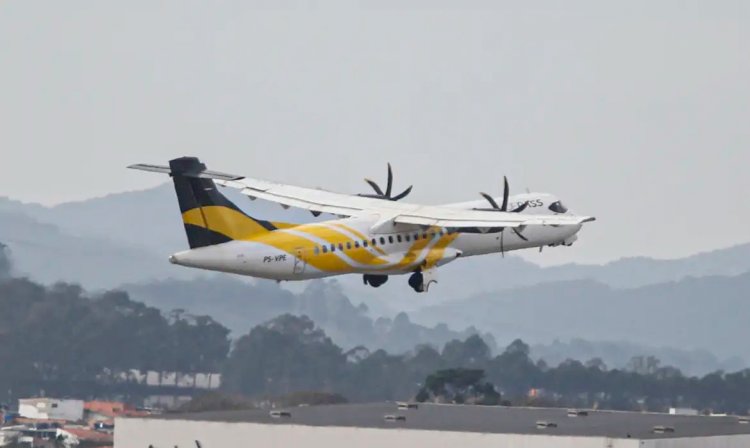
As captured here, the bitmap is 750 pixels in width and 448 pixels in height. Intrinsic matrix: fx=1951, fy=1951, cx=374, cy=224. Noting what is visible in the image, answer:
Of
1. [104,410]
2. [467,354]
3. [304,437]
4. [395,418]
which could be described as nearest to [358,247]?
[395,418]

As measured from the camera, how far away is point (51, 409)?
11125 centimetres

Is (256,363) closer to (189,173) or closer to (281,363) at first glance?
(281,363)

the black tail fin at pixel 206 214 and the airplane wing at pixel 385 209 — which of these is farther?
the airplane wing at pixel 385 209

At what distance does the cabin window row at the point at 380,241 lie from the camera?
73.9 metres

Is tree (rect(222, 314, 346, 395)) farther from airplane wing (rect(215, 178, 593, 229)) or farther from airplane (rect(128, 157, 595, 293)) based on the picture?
airplane (rect(128, 157, 595, 293))

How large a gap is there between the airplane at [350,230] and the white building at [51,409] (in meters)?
31.4

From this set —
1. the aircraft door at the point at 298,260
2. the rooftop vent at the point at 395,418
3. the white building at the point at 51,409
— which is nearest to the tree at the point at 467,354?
the white building at the point at 51,409

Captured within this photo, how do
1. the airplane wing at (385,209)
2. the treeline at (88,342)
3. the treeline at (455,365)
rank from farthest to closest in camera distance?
the treeline at (88,342)
the treeline at (455,365)
the airplane wing at (385,209)

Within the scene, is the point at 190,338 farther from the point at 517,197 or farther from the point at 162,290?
the point at 517,197

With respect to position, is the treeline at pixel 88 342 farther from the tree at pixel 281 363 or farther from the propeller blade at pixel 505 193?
the propeller blade at pixel 505 193

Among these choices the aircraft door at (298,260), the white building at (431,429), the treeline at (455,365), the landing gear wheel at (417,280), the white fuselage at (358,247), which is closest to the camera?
the white building at (431,429)

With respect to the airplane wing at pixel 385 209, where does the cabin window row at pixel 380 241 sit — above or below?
below

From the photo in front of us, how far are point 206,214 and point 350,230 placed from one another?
6154mm

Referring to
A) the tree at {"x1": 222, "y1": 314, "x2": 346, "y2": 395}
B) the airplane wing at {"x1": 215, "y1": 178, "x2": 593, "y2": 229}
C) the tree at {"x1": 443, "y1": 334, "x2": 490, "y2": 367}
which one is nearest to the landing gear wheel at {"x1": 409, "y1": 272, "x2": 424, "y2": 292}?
the airplane wing at {"x1": 215, "y1": 178, "x2": 593, "y2": 229}
